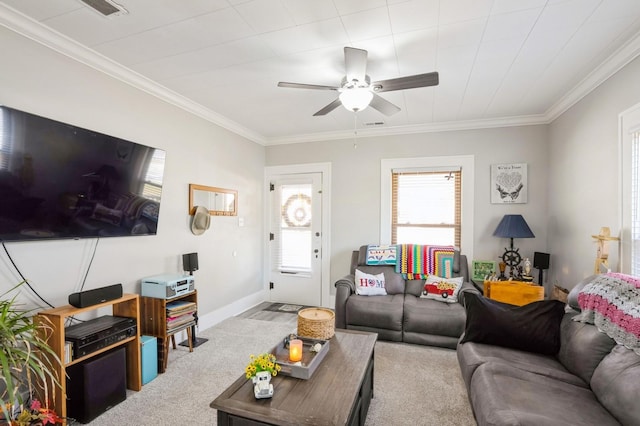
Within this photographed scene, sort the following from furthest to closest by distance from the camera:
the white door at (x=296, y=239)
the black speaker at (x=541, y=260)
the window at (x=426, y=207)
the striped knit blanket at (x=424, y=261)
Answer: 1. the white door at (x=296, y=239)
2. the window at (x=426, y=207)
3. the striped knit blanket at (x=424, y=261)
4. the black speaker at (x=541, y=260)

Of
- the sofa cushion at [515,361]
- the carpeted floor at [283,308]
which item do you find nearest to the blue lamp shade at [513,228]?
the sofa cushion at [515,361]

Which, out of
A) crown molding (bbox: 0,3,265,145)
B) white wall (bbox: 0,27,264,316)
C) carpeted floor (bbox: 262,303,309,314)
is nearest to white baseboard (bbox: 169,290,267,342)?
white wall (bbox: 0,27,264,316)

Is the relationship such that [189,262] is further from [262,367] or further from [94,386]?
[262,367]

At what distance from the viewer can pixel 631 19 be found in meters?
1.99

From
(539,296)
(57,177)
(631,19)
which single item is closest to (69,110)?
(57,177)

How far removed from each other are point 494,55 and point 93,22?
2.95 metres

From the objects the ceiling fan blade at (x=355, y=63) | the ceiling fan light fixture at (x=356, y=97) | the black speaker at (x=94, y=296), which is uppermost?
the ceiling fan blade at (x=355, y=63)

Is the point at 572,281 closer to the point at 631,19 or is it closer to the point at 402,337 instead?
the point at 402,337

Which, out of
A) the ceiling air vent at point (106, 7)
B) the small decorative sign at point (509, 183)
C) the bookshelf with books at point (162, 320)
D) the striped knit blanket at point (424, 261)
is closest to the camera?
the ceiling air vent at point (106, 7)

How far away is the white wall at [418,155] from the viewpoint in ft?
12.8

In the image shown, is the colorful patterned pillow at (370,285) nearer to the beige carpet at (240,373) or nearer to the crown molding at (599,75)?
the beige carpet at (240,373)

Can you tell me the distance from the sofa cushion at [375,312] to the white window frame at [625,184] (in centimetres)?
193

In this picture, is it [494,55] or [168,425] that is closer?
[168,425]

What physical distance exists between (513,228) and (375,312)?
6.45ft
